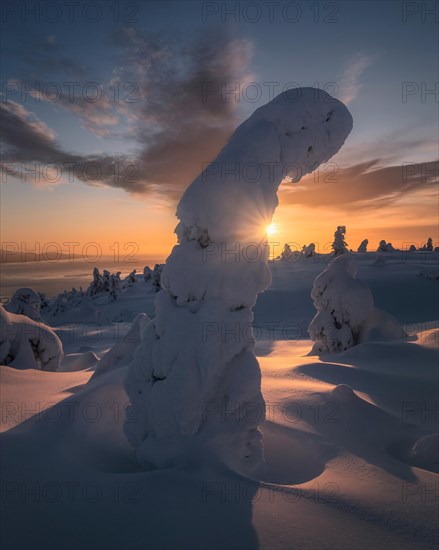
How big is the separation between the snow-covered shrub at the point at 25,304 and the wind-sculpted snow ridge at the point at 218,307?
19.3m

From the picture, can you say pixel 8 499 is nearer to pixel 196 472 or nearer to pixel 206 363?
pixel 196 472

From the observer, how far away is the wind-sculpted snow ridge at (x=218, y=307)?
4.31 m

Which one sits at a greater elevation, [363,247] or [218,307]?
[363,247]

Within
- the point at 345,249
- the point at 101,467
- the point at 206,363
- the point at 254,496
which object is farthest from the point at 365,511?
the point at 345,249

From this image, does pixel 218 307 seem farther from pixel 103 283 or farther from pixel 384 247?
pixel 384 247

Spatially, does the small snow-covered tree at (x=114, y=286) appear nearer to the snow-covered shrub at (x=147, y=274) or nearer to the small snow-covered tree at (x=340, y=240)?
the snow-covered shrub at (x=147, y=274)

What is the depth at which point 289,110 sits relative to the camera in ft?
15.7

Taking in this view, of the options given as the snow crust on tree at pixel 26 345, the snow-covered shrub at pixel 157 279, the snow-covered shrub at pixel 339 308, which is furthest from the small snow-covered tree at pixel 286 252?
the snow crust on tree at pixel 26 345

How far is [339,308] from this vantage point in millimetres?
16781

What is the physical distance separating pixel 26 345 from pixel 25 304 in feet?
30.0

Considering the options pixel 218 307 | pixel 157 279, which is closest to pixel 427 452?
pixel 218 307

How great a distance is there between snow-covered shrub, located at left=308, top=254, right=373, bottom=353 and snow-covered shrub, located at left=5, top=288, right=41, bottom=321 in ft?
58.1

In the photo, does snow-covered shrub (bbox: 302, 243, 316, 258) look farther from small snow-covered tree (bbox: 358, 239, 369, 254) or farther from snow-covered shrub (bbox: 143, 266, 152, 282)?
snow-covered shrub (bbox: 143, 266, 152, 282)

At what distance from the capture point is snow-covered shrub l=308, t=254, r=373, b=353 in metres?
16.5
